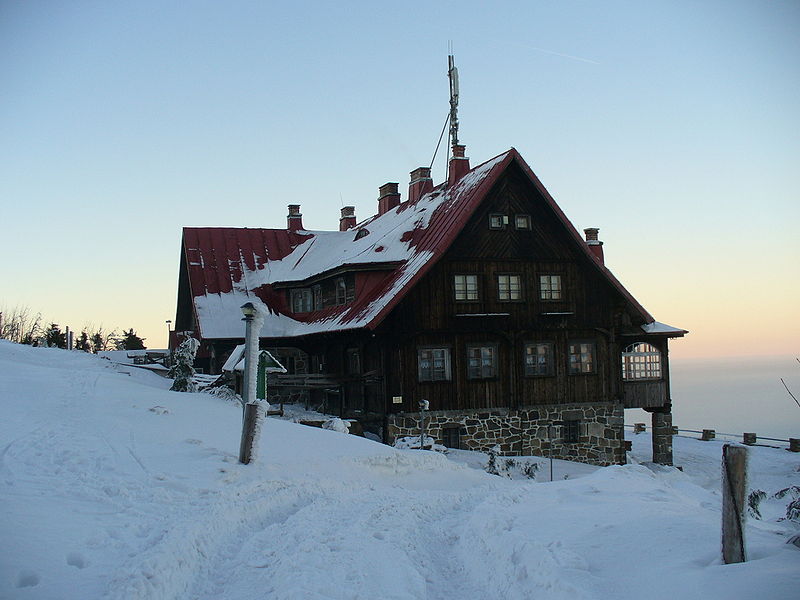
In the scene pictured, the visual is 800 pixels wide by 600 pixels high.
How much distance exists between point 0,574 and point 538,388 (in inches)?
818

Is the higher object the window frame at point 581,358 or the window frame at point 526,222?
the window frame at point 526,222

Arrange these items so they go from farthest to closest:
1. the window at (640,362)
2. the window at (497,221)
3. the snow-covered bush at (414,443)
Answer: the window at (640,362) < the window at (497,221) < the snow-covered bush at (414,443)

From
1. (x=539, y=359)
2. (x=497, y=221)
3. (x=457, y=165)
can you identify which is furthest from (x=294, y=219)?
(x=539, y=359)

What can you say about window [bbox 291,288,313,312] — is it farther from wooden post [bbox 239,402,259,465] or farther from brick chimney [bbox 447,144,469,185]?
wooden post [bbox 239,402,259,465]

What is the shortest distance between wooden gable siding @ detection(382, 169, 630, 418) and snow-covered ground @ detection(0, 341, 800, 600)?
24.6 feet

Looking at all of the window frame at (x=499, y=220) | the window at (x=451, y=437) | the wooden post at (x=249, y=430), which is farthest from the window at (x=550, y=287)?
the wooden post at (x=249, y=430)

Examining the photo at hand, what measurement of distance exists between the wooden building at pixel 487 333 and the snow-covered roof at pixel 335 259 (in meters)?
0.10

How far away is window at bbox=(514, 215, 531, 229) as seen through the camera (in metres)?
25.9

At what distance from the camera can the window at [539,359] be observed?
1020 inches

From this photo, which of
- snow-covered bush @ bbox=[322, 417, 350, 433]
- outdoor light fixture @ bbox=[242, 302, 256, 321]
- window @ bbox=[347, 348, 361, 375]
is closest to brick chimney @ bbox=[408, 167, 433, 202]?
window @ bbox=[347, 348, 361, 375]

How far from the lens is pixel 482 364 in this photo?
25219 millimetres

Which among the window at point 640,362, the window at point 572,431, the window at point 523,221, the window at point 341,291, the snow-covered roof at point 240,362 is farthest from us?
the window at point 640,362

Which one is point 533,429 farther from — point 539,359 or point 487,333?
point 487,333

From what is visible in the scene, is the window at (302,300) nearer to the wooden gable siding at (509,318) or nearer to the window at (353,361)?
the window at (353,361)
